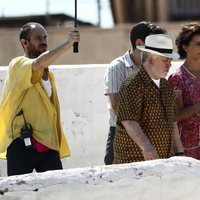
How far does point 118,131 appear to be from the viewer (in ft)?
14.8

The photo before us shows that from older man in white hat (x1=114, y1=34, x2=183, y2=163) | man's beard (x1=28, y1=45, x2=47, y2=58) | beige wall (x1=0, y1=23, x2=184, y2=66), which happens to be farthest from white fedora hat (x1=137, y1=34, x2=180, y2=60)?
beige wall (x1=0, y1=23, x2=184, y2=66)

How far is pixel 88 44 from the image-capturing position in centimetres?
1650

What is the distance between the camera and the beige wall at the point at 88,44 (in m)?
16.2

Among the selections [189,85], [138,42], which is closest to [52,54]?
[138,42]

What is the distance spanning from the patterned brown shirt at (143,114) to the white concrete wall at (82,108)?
6.68ft

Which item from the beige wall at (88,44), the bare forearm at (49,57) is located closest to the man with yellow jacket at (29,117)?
the bare forearm at (49,57)

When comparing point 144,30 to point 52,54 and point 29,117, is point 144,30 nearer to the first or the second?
point 52,54

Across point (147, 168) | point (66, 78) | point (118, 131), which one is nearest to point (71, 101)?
point (66, 78)

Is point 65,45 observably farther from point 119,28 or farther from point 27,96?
point 119,28

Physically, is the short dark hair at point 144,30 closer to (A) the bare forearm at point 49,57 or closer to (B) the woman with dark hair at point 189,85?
(B) the woman with dark hair at point 189,85

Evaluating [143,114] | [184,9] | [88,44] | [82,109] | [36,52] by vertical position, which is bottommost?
[88,44]

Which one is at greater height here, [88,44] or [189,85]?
[189,85]

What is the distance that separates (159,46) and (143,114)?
0.43 m

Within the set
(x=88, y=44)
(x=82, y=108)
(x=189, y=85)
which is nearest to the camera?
(x=189, y=85)
